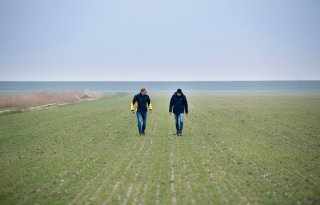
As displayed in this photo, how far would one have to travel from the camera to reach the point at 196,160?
447 inches

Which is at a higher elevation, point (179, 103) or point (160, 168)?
point (179, 103)

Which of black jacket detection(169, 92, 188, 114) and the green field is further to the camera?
black jacket detection(169, 92, 188, 114)

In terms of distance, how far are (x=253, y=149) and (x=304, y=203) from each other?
611 cm

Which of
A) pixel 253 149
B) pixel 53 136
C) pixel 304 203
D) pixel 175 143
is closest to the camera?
pixel 304 203

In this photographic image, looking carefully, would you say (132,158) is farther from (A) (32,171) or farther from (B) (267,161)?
(B) (267,161)

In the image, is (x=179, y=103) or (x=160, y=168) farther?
(x=179, y=103)

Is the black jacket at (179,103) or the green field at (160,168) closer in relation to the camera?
the green field at (160,168)

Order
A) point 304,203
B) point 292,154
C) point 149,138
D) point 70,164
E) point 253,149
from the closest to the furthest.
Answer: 1. point 304,203
2. point 70,164
3. point 292,154
4. point 253,149
5. point 149,138

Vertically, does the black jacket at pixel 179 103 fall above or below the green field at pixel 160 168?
above

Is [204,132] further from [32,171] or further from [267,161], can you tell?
[32,171]

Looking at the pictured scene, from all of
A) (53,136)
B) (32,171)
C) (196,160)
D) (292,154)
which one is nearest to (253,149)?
(292,154)

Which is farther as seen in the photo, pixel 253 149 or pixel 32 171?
pixel 253 149

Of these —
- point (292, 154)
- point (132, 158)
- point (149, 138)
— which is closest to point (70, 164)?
point (132, 158)

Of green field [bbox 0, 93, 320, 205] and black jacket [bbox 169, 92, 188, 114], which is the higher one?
black jacket [bbox 169, 92, 188, 114]
